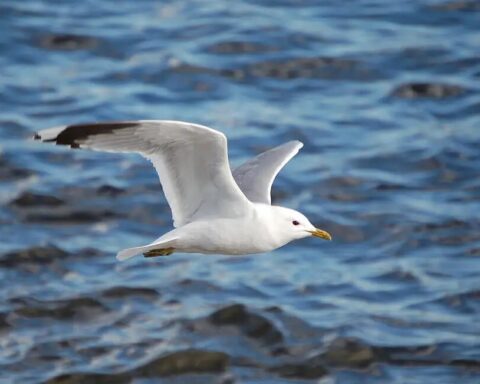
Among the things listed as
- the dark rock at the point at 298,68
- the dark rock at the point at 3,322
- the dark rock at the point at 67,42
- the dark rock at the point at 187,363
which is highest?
the dark rock at the point at 67,42

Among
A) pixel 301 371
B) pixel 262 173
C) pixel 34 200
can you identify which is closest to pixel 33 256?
pixel 34 200

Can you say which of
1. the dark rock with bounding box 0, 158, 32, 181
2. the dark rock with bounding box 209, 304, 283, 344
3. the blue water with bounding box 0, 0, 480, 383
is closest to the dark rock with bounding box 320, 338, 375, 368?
the blue water with bounding box 0, 0, 480, 383

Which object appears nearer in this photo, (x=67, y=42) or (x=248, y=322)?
(x=248, y=322)

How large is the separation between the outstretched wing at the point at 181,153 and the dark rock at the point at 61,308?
3.41 m

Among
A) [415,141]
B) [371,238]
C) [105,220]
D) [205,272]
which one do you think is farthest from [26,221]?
[415,141]

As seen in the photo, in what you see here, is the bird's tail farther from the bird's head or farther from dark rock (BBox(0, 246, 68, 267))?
dark rock (BBox(0, 246, 68, 267))

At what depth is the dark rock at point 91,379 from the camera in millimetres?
11027

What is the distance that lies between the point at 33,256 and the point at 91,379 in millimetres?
2094

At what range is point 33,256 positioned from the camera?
12.8 meters

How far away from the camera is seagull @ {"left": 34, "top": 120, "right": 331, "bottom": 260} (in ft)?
26.5

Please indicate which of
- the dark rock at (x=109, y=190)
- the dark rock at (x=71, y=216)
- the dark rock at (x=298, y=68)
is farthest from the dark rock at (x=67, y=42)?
the dark rock at (x=71, y=216)

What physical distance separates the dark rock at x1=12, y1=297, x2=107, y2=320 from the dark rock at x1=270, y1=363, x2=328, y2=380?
177 cm

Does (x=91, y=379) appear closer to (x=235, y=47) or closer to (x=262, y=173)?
(x=262, y=173)

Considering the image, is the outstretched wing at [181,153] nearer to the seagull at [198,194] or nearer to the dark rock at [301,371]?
the seagull at [198,194]
